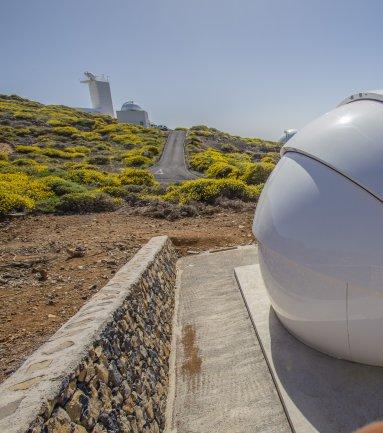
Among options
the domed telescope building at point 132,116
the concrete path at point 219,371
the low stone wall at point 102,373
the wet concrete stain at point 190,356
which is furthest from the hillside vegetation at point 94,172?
the domed telescope building at point 132,116

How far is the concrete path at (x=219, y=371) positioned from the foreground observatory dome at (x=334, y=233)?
2.70ft

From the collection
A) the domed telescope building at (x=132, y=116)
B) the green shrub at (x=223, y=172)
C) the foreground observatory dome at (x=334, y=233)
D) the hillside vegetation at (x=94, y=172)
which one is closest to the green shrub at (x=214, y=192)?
the hillside vegetation at (x=94, y=172)

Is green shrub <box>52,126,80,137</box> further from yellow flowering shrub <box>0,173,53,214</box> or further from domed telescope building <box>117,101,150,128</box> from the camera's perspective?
domed telescope building <box>117,101,150,128</box>

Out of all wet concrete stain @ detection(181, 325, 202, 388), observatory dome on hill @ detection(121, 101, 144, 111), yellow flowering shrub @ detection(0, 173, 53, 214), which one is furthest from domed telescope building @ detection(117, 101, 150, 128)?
wet concrete stain @ detection(181, 325, 202, 388)

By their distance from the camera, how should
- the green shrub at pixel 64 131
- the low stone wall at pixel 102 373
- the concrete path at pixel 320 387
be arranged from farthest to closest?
the green shrub at pixel 64 131, the concrete path at pixel 320 387, the low stone wall at pixel 102 373

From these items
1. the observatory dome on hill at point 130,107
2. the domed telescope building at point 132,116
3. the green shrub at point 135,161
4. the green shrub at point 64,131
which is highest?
the observatory dome on hill at point 130,107

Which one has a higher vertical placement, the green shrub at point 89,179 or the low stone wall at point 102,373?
the green shrub at point 89,179

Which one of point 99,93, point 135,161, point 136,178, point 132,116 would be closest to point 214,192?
point 136,178

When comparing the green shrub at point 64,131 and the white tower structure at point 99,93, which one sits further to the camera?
the white tower structure at point 99,93

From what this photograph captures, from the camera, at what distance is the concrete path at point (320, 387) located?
282 centimetres

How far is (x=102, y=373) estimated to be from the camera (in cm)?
272

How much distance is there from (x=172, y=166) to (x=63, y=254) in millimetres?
24775

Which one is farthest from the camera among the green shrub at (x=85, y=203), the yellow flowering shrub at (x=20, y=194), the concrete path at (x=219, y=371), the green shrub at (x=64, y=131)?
the green shrub at (x=64, y=131)

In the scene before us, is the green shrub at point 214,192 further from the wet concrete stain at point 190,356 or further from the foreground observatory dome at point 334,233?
the foreground observatory dome at point 334,233
